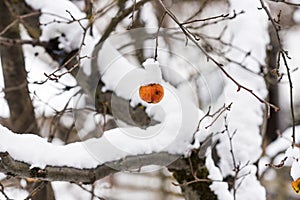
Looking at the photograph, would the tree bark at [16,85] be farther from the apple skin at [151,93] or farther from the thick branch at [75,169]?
the apple skin at [151,93]

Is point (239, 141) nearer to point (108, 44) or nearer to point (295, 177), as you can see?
point (108, 44)

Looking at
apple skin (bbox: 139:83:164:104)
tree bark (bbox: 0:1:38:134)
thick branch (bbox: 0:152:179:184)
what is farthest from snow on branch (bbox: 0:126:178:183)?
tree bark (bbox: 0:1:38:134)

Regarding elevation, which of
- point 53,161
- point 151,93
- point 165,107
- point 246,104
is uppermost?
point 246,104

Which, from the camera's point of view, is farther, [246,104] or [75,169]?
[246,104]

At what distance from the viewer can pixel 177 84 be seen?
2.57 meters

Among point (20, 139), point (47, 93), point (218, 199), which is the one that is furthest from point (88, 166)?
point (47, 93)

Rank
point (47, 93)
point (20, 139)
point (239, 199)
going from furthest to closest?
point (47, 93), point (239, 199), point (20, 139)

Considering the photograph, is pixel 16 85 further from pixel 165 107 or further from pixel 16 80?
pixel 165 107

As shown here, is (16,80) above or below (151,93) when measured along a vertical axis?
above

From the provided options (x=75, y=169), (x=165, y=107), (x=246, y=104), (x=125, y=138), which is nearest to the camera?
(x=75, y=169)

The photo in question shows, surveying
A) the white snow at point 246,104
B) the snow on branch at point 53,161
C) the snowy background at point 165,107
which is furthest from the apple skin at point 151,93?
the white snow at point 246,104

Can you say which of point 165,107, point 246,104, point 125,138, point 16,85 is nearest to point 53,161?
point 125,138

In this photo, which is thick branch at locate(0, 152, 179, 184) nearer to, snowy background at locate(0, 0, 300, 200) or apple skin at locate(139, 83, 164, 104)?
snowy background at locate(0, 0, 300, 200)

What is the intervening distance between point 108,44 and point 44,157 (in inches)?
32.3
